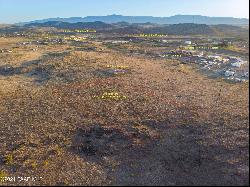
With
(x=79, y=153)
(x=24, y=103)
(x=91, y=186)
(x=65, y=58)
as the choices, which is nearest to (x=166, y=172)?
(x=91, y=186)

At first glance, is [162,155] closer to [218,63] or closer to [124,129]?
[124,129]

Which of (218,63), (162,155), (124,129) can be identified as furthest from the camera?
(218,63)

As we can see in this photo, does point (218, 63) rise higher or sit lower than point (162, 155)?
higher

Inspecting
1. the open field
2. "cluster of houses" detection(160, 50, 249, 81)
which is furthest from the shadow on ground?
"cluster of houses" detection(160, 50, 249, 81)

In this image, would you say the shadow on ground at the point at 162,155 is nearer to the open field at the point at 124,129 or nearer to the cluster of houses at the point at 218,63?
the open field at the point at 124,129

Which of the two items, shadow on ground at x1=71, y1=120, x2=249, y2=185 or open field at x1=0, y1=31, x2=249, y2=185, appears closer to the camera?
shadow on ground at x1=71, y1=120, x2=249, y2=185

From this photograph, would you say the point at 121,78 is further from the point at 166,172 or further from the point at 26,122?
Result: the point at 166,172

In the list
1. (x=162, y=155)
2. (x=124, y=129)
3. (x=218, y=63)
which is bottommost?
(x=162, y=155)

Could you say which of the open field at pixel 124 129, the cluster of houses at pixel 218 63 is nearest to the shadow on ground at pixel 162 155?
the open field at pixel 124 129

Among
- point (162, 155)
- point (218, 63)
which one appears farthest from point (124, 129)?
point (218, 63)

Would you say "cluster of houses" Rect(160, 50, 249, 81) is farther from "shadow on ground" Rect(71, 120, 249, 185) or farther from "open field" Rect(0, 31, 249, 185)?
"shadow on ground" Rect(71, 120, 249, 185)
